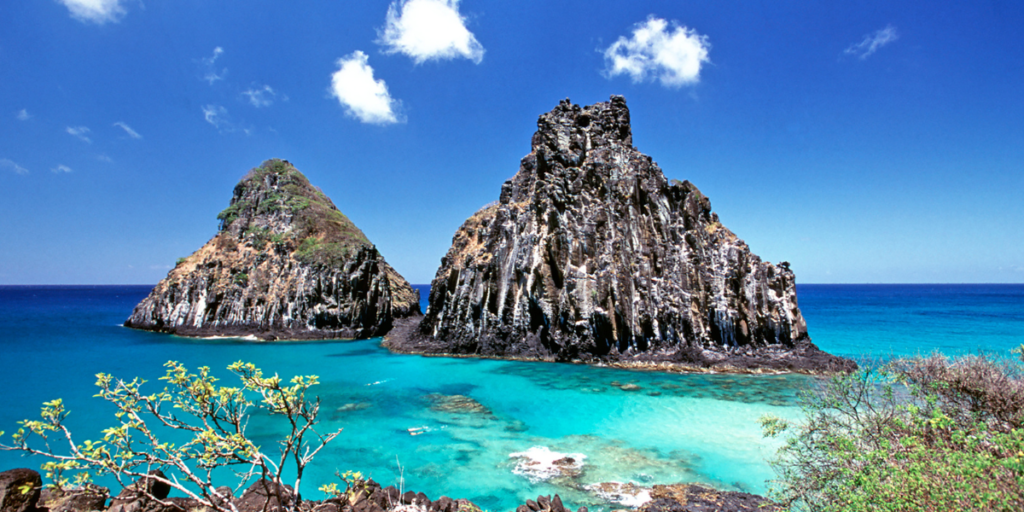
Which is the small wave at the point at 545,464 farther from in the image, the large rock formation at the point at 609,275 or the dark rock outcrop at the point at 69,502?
the large rock formation at the point at 609,275

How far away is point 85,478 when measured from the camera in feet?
21.4

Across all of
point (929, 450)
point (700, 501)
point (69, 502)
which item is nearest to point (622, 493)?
point (700, 501)

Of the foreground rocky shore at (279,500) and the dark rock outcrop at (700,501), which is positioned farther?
the dark rock outcrop at (700,501)

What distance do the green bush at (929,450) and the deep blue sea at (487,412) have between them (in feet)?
15.8

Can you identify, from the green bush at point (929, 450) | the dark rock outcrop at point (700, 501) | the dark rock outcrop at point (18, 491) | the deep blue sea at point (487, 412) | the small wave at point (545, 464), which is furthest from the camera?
the deep blue sea at point (487, 412)

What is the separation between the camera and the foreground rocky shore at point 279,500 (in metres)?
8.01

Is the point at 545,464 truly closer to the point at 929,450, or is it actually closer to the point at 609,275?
the point at 929,450

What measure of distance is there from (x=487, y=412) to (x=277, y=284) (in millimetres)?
44279

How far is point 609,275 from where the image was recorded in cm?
3525

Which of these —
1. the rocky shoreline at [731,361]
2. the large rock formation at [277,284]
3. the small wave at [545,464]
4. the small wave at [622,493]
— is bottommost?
the small wave at [622,493]

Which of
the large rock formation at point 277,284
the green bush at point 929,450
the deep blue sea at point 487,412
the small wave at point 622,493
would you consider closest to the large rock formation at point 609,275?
the deep blue sea at point 487,412

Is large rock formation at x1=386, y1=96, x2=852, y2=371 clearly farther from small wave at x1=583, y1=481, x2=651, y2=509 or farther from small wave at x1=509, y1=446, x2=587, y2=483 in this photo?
small wave at x1=583, y1=481, x2=651, y2=509

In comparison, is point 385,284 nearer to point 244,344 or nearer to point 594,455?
point 244,344

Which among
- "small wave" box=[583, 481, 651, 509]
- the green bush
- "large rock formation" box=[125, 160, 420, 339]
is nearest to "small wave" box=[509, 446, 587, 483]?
"small wave" box=[583, 481, 651, 509]
